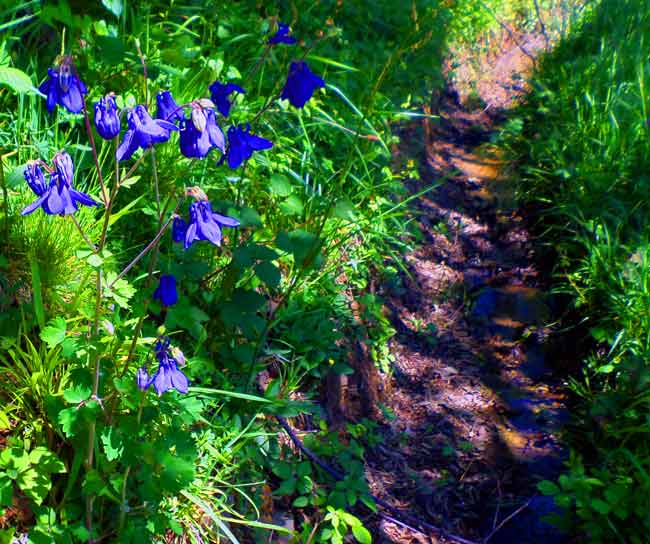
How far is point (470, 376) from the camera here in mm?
3184

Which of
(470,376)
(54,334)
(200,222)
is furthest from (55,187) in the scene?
(470,376)

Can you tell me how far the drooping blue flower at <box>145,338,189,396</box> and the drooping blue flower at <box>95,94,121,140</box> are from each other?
45cm

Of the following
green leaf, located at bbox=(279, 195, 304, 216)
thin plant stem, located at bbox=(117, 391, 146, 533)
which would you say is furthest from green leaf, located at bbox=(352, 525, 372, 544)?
green leaf, located at bbox=(279, 195, 304, 216)

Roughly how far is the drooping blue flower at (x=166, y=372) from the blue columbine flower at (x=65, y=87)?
0.50m

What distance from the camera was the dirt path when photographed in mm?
2480

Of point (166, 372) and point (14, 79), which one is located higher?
point (14, 79)

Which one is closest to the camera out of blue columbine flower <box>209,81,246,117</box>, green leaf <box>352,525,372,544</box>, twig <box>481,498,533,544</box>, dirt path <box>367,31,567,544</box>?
blue columbine flower <box>209,81,246,117</box>

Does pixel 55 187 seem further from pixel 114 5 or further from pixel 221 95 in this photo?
pixel 114 5

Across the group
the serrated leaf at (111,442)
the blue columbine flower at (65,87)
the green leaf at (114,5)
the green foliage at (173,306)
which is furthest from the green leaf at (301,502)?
Answer: the green leaf at (114,5)

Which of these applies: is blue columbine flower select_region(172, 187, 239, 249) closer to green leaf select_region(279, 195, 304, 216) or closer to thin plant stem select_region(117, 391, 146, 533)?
thin plant stem select_region(117, 391, 146, 533)

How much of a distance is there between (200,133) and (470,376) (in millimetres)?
2318

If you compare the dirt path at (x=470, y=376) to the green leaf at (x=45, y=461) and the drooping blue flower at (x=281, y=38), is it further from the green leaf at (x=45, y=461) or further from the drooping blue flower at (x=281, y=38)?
the drooping blue flower at (x=281, y=38)

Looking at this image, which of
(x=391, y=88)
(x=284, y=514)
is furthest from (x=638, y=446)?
(x=391, y=88)

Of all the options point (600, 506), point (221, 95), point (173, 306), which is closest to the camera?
point (221, 95)
